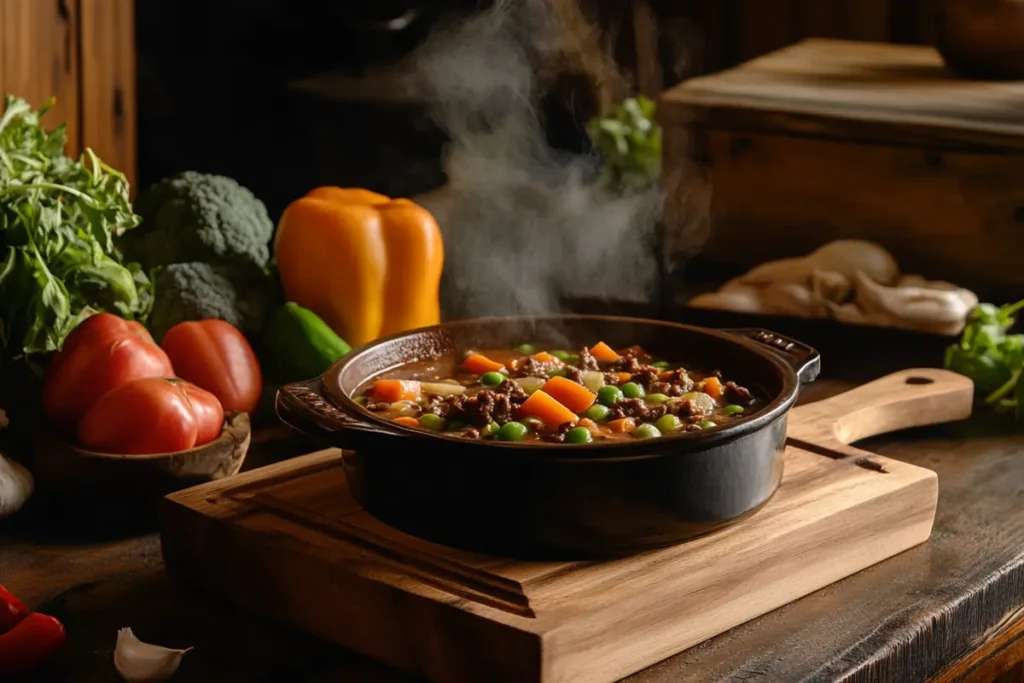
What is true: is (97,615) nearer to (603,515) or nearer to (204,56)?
(603,515)

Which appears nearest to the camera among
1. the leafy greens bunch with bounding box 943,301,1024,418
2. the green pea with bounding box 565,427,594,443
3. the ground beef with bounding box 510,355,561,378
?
the green pea with bounding box 565,427,594,443

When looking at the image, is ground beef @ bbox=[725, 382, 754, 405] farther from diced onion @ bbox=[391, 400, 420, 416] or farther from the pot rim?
diced onion @ bbox=[391, 400, 420, 416]

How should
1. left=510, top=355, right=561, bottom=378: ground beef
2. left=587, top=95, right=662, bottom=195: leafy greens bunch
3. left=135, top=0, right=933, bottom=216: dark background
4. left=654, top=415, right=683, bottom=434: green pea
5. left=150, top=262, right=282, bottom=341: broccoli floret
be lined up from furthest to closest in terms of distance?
left=135, top=0, right=933, bottom=216: dark background → left=587, top=95, right=662, bottom=195: leafy greens bunch → left=150, top=262, right=282, bottom=341: broccoli floret → left=510, top=355, right=561, bottom=378: ground beef → left=654, top=415, right=683, bottom=434: green pea

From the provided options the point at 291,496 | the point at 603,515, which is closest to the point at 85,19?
the point at 291,496

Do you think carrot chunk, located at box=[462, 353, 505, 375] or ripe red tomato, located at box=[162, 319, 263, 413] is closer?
carrot chunk, located at box=[462, 353, 505, 375]

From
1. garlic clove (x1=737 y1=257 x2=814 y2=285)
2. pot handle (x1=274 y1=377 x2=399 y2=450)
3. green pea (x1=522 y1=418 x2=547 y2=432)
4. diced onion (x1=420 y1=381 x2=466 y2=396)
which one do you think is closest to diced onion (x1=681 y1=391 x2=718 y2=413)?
green pea (x1=522 y1=418 x2=547 y2=432)

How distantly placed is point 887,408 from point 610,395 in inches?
26.1

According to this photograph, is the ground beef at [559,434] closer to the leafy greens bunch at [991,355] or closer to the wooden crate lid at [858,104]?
the leafy greens bunch at [991,355]

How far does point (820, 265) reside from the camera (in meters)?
2.87

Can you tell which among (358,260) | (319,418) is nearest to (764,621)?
(319,418)

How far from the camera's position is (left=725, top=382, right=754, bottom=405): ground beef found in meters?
1.94

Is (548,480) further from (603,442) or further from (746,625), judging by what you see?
(746,625)

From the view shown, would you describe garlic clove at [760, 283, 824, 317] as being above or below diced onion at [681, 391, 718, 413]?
below

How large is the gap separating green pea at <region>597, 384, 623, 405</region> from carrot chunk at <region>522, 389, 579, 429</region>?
0.08 meters
